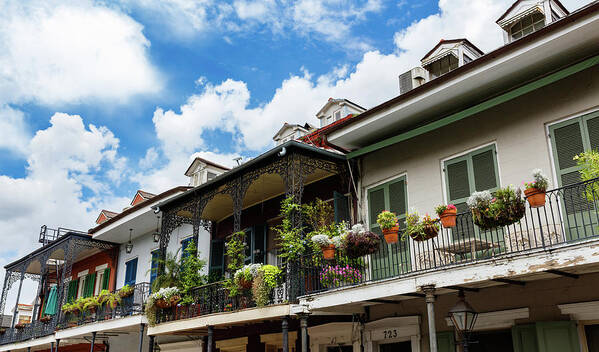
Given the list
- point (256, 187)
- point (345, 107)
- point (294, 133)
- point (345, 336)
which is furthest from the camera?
point (294, 133)

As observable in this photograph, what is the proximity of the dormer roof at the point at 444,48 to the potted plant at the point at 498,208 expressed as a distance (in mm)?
4516

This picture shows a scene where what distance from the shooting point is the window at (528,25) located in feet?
32.3

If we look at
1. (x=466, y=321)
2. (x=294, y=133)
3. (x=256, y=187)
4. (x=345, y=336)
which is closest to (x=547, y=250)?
(x=466, y=321)

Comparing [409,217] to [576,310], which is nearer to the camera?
[576,310]

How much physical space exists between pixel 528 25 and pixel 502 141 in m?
2.49

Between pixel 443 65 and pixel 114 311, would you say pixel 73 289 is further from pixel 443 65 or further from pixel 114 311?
pixel 443 65

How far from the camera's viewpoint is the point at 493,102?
8.58 metres

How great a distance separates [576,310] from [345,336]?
447 cm

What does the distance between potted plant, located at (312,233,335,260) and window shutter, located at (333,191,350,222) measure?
5.11 feet

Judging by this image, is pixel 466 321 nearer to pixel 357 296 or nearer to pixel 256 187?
pixel 357 296

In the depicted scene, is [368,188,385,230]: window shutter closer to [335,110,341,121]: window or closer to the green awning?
[335,110,341,121]: window

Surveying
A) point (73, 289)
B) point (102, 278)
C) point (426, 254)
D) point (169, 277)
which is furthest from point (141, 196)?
point (426, 254)

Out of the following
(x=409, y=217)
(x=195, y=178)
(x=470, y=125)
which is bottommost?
(x=409, y=217)

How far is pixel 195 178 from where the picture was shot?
58.9 ft
